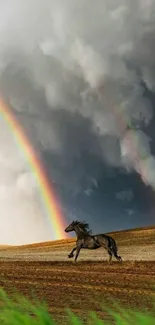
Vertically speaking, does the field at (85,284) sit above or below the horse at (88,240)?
below

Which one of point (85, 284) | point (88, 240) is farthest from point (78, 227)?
point (85, 284)

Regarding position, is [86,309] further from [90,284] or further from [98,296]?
[90,284]

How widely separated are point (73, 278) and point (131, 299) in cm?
616

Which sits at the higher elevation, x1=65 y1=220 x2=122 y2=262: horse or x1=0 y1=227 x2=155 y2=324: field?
x1=65 y1=220 x2=122 y2=262: horse

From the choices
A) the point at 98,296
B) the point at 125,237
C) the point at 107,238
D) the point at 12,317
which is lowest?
the point at 12,317

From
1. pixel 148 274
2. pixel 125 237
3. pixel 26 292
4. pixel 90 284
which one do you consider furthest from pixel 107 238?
pixel 125 237

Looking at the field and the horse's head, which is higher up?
the horse's head

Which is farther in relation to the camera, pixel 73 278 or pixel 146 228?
pixel 146 228

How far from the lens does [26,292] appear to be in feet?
57.2

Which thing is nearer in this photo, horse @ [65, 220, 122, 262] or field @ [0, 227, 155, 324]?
field @ [0, 227, 155, 324]

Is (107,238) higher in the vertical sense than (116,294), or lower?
higher

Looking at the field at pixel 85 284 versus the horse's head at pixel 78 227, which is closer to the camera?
the field at pixel 85 284

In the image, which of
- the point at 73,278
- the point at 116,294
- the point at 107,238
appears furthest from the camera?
the point at 107,238

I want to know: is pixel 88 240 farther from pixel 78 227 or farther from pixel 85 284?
pixel 85 284
